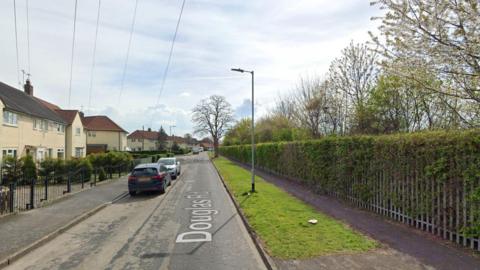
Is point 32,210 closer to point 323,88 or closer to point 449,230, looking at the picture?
point 449,230

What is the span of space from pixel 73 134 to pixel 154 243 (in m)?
33.0

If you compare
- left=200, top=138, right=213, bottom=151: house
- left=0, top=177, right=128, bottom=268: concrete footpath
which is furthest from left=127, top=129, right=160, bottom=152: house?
left=0, top=177, right=128, bottom=268: concrete footpath

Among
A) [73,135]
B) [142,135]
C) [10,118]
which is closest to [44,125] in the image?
[10,118]

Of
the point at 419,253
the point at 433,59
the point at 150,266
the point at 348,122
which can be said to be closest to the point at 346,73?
the point at 348,122

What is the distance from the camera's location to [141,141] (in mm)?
106938

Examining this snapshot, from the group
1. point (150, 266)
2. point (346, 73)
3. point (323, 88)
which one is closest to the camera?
point (150, 266)

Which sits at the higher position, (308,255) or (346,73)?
(346,73)

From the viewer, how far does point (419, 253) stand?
5.78 m

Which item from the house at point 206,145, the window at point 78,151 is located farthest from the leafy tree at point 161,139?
the window at point 78,151

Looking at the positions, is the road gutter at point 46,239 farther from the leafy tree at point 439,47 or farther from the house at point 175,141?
the house at point 175,141

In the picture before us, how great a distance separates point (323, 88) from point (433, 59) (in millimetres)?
18567

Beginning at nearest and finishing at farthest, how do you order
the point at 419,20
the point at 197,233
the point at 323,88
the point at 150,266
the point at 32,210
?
1. the point at 150,266
2. the point at 419,20
3. the point at 197,233
4. the point at 32,210
5. the point at 323,88

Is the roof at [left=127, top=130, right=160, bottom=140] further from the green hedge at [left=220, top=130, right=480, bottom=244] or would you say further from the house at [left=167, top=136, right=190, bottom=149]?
the green hedge at [left=220, top=130, right=480, bottom=244]

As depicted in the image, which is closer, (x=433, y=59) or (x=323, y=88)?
(x=433, y=59)
